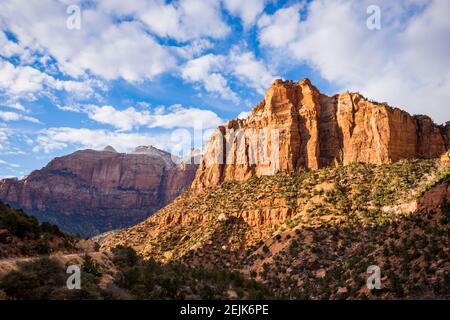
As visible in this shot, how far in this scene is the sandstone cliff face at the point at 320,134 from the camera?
237 ft

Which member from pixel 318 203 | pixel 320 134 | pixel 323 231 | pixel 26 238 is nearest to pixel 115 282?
pixel 26 238

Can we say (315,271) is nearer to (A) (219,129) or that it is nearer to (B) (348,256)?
(B) (348,256)

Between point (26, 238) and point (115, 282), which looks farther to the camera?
Result: point (26, 238)

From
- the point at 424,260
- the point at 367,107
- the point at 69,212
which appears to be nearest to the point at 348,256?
the point at 424,260

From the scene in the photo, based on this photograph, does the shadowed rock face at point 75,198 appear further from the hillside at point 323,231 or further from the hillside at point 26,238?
the hillside at point 26,238

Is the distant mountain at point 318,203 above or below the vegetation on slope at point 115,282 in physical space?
above

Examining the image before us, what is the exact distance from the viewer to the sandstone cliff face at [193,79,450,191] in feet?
237

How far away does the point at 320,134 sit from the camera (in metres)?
80.6

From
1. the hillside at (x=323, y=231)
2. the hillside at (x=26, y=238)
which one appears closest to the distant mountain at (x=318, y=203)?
the hillside at (x=323, y=231)

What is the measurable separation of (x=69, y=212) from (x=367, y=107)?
152397mm

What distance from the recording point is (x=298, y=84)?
281 ft

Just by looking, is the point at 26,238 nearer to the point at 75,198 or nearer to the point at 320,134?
the point at 320,134

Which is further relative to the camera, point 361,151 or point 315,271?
point 361,151

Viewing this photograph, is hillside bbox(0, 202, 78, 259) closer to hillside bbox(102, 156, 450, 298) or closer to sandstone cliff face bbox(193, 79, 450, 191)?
hillside bbox(102, 156, 450, 298)
